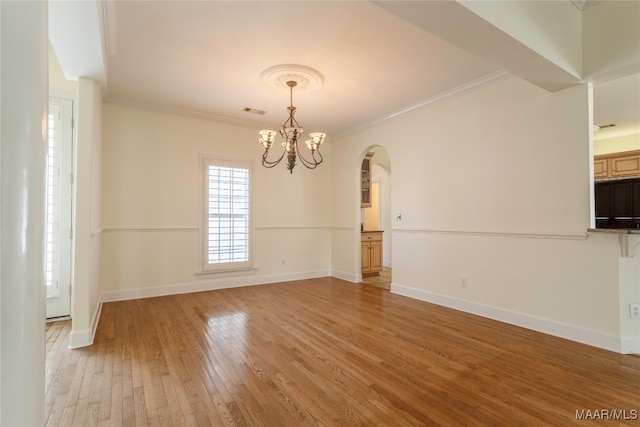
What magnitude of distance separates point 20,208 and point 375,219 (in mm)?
7891

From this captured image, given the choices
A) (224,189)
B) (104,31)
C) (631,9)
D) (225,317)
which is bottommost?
(225,317)

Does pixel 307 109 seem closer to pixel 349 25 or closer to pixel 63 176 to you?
pixel 349 25

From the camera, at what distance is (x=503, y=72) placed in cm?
343

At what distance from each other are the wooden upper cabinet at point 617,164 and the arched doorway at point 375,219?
4.04 m

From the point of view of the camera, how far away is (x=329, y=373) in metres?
2.32

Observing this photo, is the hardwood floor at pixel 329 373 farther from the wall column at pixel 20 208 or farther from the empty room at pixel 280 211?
the wall column at pixel 20 208

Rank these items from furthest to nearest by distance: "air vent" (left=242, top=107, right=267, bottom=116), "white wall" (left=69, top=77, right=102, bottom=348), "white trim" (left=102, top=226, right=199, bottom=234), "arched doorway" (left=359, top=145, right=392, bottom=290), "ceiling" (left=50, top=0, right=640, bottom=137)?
"arched doorway" (left=359, top=145, right=392, bottom=290) → "air vent" (left=242, top=107, right=267, bottom=116) → "white trim" (left=102, top=226, right=199, bottom=234) → "white wall" (left=69, top=77, right=102, bottom=348) → "ceiling" (left=50, top=0, right=640, bottom=137)

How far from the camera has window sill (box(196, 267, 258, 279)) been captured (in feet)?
16.4

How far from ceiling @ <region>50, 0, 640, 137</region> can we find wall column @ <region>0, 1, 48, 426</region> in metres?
2.01

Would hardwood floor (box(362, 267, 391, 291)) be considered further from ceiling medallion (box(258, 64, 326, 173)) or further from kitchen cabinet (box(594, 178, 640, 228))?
kitchen cabinet (box(594, 178, 640, 228))

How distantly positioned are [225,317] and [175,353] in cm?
100

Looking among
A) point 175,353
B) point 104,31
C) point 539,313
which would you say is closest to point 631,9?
point 539,313

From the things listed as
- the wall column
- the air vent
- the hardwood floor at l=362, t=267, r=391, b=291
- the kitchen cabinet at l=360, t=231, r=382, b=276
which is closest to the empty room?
the wall column

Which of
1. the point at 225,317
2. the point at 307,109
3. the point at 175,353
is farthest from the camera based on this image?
the point at 307,109
